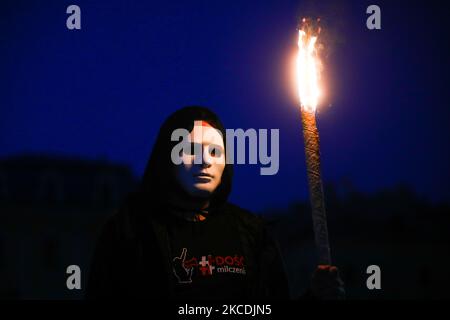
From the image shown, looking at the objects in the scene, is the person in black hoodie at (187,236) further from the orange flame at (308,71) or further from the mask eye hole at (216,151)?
the orange flame at (308,71)

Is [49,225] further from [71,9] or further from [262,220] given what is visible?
[262,220]

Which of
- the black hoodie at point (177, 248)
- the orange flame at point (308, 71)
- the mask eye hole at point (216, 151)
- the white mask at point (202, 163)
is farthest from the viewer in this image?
the mask eye hole at point (216, 151)

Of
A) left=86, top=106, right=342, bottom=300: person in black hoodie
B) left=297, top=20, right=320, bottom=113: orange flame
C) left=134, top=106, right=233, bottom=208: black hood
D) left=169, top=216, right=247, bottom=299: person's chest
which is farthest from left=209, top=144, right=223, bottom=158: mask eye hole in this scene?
left=297, top=20, right=320, bottom=113: orange flame

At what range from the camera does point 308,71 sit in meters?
4.56

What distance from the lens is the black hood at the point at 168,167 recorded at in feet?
16.5

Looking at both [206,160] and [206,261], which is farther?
[206,160]

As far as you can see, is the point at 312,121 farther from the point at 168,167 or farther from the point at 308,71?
the point at 168,167

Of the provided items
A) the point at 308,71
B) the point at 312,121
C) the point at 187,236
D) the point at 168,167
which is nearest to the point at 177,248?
the point at 187,236

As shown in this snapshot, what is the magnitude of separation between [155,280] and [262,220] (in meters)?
0.86

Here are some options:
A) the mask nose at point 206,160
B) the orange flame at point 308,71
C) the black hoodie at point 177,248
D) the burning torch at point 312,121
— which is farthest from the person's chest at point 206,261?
the orange flame at point 308,71

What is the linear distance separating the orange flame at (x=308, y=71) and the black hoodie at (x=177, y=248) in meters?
0.85

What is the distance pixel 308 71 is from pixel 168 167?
1083 millimetres
